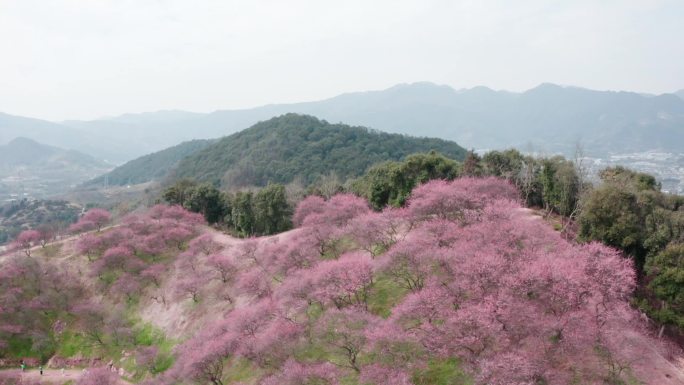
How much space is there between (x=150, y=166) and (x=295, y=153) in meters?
93.9

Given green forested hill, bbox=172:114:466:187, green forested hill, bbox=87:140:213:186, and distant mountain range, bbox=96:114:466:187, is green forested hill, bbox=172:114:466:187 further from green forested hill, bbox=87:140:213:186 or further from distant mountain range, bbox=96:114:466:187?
green forested hill, bbox=87:140:213:186

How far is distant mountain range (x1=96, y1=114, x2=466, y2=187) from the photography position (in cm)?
9169

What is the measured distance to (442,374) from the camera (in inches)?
693

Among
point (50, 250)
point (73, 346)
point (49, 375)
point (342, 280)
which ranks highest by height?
point (342, 280)

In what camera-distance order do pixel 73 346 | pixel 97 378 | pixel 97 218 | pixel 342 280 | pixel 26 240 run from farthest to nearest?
pixel 97 218
pixel 26 240
pixel 73 346
pixel 97 378
pixel 342 280

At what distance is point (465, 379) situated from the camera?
17.0m

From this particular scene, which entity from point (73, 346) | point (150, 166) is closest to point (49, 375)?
point (73, 346)

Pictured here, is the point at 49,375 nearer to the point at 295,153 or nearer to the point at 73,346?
the point at 73,346

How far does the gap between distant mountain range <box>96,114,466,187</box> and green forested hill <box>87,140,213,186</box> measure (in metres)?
48.9

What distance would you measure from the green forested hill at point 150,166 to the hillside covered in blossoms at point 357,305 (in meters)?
127

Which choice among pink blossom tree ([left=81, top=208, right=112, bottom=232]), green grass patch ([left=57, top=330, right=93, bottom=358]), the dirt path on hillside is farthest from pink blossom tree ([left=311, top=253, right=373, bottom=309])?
pink blossom tree ([left=81, top=208, right=112, bottom=232])

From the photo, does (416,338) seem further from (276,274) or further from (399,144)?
(399,144)

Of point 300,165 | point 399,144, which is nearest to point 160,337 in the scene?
point 300,165

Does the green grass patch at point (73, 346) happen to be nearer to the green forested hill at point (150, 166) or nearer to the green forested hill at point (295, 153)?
the green forested hill at point (295, 153)
